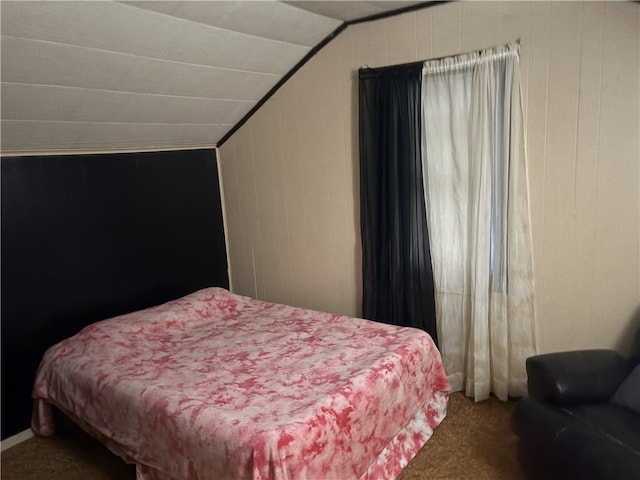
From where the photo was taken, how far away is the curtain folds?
2.83m

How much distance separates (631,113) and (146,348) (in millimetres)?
2721

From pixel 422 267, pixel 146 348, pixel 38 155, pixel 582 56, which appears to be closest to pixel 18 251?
pixel 38 155

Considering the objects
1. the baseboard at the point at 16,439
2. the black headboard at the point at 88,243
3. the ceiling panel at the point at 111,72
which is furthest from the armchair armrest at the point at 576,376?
the baseboard at the point at 16,439

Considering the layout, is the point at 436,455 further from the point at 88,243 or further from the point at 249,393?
the point at 88,243

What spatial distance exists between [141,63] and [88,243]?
1.15 m

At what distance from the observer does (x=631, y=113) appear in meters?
2.25

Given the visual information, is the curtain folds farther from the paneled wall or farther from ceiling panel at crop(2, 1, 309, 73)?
ceiling panel at crop(2, 1, 309, 73)

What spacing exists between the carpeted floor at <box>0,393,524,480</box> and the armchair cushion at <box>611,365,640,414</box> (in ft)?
1.83

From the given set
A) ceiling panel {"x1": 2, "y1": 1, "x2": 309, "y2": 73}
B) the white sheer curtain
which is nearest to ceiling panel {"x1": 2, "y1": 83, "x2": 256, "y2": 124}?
ceiling panel {"x1": 2, "y1": 1, "x2": 309, "y2": 73}

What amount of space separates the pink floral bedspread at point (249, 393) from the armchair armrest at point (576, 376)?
54 cm

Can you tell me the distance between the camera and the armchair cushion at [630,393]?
1.93m

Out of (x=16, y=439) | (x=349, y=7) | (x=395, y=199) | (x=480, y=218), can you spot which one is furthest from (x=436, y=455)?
(x=349, y=7)

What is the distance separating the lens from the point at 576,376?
2.05 meters

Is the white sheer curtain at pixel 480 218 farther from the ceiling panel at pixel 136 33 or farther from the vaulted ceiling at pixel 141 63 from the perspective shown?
the ceiling panel at pixel 136 33
